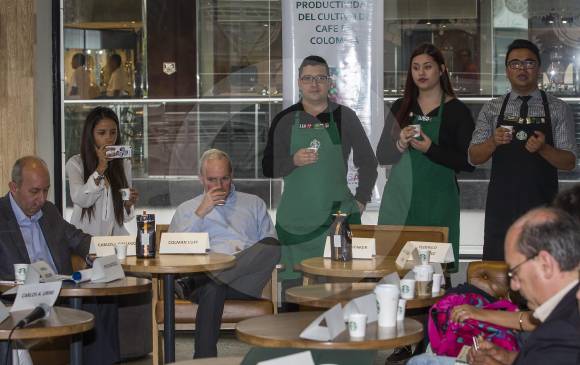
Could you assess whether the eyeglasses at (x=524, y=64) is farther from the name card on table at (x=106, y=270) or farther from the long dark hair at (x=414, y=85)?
the name card on table at (x=106, y=270)

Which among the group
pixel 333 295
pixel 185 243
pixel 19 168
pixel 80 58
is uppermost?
pixel 80 58

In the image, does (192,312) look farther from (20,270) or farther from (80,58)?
(80,58)

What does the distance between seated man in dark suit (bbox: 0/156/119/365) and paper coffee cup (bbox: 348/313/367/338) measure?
2.22 metres

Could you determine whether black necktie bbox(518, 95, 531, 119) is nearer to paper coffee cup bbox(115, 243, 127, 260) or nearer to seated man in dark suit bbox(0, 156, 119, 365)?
paper coffee cup bbox(115, 243, 127, 260)

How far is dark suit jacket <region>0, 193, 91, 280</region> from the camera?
507 cm

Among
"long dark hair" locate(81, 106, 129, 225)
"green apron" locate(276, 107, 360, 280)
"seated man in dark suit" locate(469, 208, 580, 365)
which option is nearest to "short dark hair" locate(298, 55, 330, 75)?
"green apron" locate(276, 107, 360, 280)

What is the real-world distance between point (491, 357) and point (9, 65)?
4696mm

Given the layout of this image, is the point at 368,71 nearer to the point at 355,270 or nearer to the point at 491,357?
the point at 355,270

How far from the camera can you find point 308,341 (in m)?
3.30

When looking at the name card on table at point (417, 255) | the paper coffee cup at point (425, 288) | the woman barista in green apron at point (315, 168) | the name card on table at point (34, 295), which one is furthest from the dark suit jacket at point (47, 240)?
the paper coffee cup at point (425, 288)

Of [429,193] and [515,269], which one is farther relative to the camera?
[429,193]

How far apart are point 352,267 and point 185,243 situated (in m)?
1.00

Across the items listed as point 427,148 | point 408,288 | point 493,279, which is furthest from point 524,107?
point 408,288

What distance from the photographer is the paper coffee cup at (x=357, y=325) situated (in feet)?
10.9
